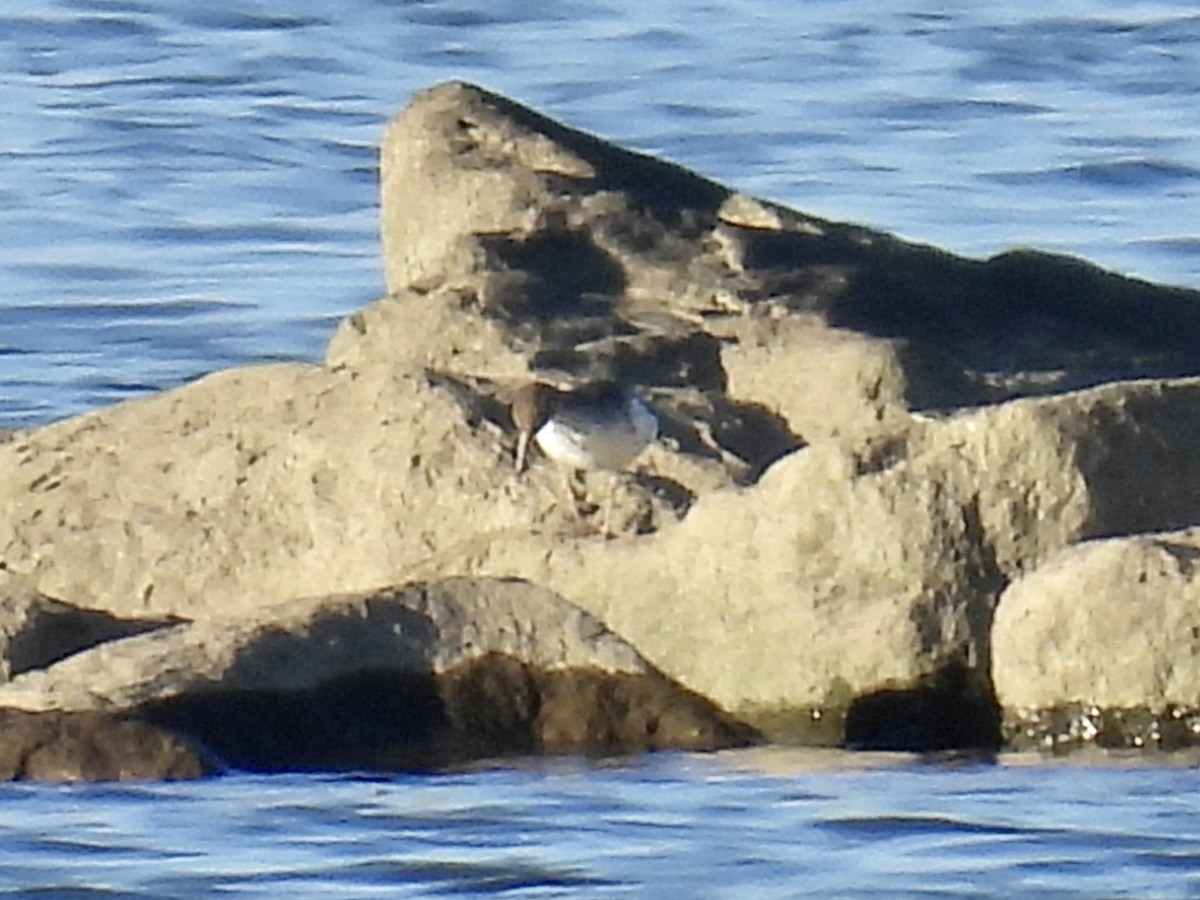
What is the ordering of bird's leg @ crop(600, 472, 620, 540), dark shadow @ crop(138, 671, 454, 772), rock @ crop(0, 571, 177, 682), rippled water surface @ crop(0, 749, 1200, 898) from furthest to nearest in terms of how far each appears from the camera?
bird's leg @ crop(600, 472, 620, 540)
rock @ crop(0, 571, 177, 682)
dark shadow @ crop(138, 671, 454, 772)
rippled water surface @ crop(0, 749, 1200, 898)

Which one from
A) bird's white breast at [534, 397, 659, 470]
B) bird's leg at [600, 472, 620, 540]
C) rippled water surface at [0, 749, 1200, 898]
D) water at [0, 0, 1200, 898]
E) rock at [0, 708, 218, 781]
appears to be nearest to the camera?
rippled water surface at [0, 749, 1200, 898]

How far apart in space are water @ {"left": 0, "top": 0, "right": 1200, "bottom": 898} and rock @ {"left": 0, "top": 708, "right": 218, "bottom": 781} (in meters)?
0.08

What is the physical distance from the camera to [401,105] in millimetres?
17531

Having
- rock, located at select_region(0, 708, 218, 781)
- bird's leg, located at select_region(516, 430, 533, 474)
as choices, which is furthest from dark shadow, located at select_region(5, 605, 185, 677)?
bird's leg, located at select_region(516, 430, 533, 474)

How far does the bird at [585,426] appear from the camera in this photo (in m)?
8.66

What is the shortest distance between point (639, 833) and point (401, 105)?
10.5 meters

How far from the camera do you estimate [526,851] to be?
23.7ft

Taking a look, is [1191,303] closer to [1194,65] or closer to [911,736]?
[911,736]

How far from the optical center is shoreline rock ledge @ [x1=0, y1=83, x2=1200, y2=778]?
25.9ft

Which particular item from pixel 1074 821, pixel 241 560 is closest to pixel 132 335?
pixel 241 560

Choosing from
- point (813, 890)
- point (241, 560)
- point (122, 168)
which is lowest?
point (813, 890)

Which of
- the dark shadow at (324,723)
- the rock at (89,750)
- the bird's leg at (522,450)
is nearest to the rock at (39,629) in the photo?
the rock at (89,750)

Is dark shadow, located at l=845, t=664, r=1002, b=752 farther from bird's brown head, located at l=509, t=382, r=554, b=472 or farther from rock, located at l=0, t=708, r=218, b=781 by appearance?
rock, located at l=0, t=708, r=218, b=781

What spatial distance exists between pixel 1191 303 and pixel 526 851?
3668 mm
